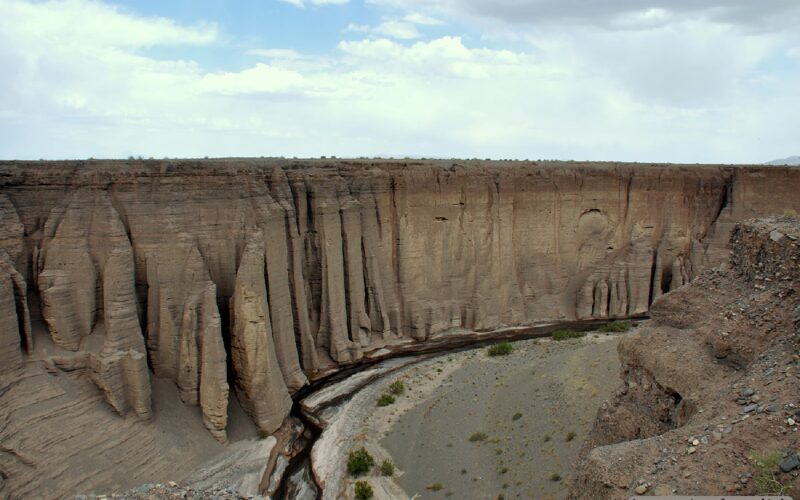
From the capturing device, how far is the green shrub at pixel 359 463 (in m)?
18.3

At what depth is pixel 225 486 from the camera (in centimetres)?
1728

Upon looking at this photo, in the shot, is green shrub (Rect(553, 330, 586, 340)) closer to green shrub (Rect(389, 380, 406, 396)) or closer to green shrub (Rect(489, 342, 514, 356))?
green shrub (Rect(489, 342, 514, 356))

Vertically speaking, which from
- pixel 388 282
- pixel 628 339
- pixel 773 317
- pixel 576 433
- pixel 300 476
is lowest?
pixel 300 476

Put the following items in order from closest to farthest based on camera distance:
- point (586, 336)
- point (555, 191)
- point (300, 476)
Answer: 1. point (300, 476)
2. point (586, 336)
3. point (555, 191)

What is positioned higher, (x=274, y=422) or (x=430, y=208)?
(x=430, y=208)

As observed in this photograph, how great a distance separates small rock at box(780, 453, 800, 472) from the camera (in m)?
7.44

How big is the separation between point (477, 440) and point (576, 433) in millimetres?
3404

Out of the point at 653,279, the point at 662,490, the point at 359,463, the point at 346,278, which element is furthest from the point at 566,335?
the point at 662,490

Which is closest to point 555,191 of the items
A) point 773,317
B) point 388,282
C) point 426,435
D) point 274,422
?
point 388,282

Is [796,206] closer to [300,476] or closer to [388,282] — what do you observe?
[388,282]

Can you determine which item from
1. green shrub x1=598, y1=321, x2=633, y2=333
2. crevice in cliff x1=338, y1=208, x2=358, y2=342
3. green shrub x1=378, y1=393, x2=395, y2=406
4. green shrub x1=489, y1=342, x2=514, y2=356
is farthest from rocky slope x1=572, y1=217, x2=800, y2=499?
green shrub x1=598, y1=321, x2=633, y2=333

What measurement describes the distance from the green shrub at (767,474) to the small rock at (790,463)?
9cm

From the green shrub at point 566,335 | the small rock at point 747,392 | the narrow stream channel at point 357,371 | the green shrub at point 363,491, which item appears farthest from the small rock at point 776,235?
the green shrub at point 566,335

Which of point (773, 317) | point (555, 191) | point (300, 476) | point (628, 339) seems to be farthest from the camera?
point (555, 191)
